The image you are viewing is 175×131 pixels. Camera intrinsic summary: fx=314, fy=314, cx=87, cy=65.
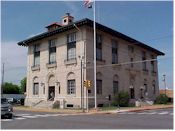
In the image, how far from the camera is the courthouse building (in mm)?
42469

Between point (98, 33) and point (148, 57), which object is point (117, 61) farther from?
point (148, 57)

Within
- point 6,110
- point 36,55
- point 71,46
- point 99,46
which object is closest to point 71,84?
point 71,46

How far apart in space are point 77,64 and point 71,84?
10.1 ft

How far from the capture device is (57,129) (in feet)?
49.6

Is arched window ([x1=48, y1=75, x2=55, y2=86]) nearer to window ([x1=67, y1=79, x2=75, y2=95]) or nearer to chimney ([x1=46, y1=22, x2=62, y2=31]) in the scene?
window ([x1=67, y1=79, x2=75, y2=95])

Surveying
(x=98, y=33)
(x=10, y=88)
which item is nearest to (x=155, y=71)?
(x=98, y=33)

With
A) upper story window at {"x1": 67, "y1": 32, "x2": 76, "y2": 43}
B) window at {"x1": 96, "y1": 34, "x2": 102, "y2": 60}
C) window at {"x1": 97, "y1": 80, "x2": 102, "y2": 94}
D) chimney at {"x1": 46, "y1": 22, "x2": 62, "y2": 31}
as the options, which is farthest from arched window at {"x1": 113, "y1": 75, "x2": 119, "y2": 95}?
chimney at {"x1": 46, "y1": 22, "x2": 62, "y2": 31}

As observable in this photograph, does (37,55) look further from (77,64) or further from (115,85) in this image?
(115,85)

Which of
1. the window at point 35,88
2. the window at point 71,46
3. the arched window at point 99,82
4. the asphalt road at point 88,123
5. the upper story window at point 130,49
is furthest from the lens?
the upper story window at point 130,49

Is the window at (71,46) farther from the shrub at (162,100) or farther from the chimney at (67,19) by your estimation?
the shrub at (162,100)

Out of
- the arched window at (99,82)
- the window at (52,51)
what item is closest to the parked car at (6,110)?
the arched window at (99,82)

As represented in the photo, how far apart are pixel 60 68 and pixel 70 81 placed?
2838 mm

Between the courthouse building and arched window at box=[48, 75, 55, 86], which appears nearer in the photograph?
the courthouse building

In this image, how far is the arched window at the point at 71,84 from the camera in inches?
1705
